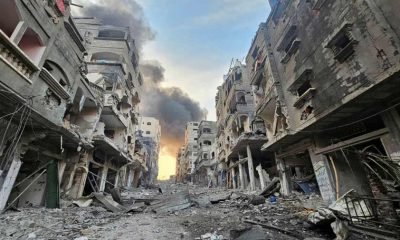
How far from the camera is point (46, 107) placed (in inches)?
331

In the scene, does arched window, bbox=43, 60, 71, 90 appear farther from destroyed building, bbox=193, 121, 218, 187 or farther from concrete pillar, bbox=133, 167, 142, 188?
destroyed building, bbox=193, 121, 218, 187

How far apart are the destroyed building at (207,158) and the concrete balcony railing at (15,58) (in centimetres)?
2887

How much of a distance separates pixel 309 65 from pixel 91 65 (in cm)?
1866

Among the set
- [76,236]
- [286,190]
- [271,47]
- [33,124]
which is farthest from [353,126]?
[33,124]

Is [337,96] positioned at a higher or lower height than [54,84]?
lower

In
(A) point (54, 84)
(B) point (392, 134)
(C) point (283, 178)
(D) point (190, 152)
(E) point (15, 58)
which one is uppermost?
(D) point (190, 152)

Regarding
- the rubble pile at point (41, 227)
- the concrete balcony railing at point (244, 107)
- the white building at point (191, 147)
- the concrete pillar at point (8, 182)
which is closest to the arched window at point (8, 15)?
the concrete pillar at point (8, 182)

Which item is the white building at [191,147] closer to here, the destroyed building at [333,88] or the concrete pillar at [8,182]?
the destroyed building at [333,88]

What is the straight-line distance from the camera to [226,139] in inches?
988

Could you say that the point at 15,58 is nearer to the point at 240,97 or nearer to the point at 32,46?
the point at 32,46

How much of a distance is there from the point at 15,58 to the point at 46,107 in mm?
2280

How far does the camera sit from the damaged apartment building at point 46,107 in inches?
275

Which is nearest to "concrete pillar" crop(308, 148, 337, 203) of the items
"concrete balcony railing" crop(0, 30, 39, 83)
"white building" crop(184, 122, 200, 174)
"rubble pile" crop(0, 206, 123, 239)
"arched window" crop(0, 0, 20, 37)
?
"rubble pile" crop(0, 206, 123, 239)

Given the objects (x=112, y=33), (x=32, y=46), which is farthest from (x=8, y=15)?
(x=112, y=33)
